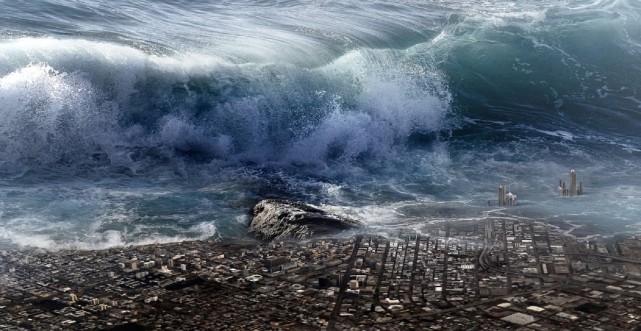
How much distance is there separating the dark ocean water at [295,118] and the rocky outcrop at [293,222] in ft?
2.61

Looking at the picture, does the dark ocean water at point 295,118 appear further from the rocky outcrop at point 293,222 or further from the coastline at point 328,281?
the coastline at point 328,281

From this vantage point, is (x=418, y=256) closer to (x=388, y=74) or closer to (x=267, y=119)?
(x=267, y=119)

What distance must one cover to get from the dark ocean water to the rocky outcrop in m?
0.80

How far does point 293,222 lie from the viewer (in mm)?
33031

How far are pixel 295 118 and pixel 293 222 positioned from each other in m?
11.1

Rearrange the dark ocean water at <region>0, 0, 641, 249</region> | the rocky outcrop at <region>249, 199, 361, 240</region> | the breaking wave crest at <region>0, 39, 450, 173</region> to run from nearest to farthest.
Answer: the rocky outcrop at <region>249, 199, 361, 240</region>
the dark ocean water at <region>0, 0, 641, 249</region>
the breaking wave crest at <region>0, 39, 450, 173</region>

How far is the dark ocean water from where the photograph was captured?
3553 cm

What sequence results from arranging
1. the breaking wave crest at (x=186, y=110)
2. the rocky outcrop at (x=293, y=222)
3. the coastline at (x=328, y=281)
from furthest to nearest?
the breaking wave crest at (x=186, y=110), the rocky outcrop at (x=293, y=222), the coastline at (x=328, y=281)

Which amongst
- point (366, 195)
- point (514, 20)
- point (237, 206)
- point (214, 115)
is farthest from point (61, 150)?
point (514, 20)

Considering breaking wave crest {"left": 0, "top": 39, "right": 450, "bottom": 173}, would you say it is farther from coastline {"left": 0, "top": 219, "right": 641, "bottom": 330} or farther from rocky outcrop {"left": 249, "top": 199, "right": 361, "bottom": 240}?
coastline {"left": 0, "top": 219, "right": 641, "bottom": 330}

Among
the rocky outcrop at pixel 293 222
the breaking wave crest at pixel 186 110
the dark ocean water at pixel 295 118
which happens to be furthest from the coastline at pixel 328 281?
the breaking wave crest at pixel 186 110

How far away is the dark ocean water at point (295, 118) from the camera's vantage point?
35531 mm

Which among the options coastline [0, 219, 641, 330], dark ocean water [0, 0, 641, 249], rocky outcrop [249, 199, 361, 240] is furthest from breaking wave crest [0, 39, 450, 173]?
coastline [0, 219, 641, 330]

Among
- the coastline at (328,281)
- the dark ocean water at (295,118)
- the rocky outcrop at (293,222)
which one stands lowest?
the coastline at (328,281)
